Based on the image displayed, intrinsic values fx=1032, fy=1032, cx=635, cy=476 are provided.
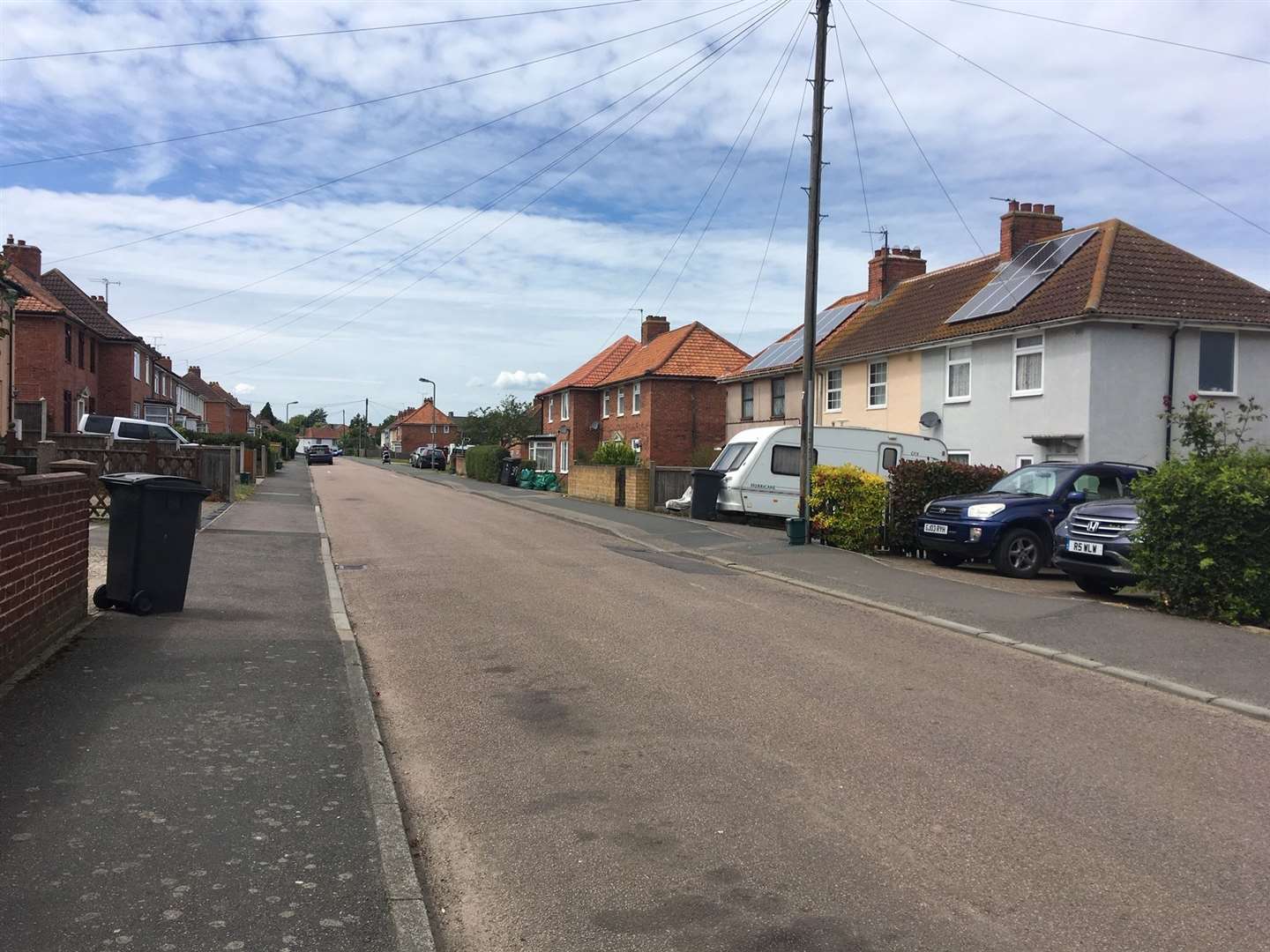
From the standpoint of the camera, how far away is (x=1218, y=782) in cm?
549

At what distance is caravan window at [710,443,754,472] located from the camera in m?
23.9

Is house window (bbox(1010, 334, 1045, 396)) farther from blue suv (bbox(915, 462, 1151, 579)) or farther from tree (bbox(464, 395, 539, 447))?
tree (bbox(464, 395, 539, 447))

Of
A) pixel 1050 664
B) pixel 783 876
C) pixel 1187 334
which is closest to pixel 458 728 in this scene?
pixel 783 876

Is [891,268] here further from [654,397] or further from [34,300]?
[34,300]

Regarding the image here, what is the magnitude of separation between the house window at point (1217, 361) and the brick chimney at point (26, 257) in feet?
130

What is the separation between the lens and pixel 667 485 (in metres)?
28.2

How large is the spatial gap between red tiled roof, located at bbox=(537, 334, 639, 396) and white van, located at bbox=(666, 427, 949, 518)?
23671 mm

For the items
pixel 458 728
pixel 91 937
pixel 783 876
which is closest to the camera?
pixel 91 937

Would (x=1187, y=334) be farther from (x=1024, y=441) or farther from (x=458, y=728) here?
(x=458, y=728)

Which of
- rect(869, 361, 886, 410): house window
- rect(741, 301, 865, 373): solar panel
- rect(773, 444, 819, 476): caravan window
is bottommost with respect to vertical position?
rect(773, 444, 819, 476): caravan window

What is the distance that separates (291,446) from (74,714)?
9649 centimetres

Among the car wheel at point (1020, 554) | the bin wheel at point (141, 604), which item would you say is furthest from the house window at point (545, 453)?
the bin wheel at point (141, 604)

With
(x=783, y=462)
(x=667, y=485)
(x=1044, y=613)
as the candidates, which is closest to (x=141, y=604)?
(x=1044, y=613)


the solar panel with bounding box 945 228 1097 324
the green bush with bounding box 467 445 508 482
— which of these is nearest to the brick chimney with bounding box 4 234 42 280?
the green bush with bounding box 467 445 508 482
